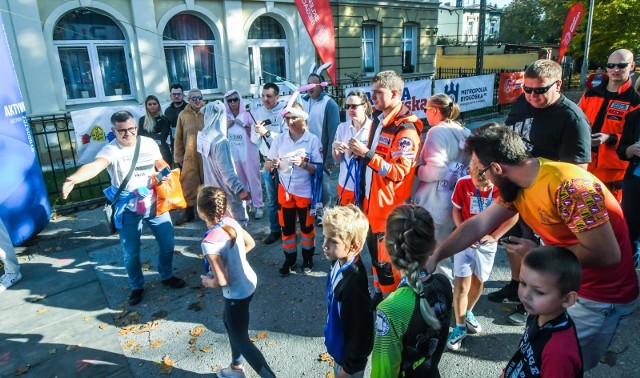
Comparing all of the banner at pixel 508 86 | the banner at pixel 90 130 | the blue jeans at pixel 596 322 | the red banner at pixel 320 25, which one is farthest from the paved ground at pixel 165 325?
the banner at pixel 508 86

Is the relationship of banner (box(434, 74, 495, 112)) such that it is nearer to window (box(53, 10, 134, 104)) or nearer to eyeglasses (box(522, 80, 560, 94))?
eyeglasses (box(522, 80, 560, 94))

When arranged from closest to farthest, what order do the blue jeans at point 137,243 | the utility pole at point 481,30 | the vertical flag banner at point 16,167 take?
the blue jeans at point 137,243 → the vertical flag banner at point 16,167 → the utility pole at point 481,30

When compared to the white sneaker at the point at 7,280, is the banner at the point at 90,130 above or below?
above

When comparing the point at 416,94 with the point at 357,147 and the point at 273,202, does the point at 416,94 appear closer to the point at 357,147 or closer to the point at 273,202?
the point at 273,202

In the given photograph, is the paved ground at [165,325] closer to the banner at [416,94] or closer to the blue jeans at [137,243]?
the blue jeans at [137,243]

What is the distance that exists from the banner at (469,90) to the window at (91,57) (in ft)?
28.1

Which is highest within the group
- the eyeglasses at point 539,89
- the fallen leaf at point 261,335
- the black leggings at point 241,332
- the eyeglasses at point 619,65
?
the eyeglasses at point 619,65

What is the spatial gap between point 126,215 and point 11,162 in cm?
245

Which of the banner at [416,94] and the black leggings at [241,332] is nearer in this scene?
the black leggings at [241,332]

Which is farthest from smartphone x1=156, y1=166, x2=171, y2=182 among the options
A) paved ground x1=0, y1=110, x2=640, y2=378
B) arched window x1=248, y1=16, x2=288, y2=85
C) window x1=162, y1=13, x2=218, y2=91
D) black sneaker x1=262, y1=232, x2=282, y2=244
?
arched window x1=248, y1=16, x2=288, y2=85

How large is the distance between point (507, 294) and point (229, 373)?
2.60m

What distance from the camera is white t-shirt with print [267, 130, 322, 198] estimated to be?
441 cm

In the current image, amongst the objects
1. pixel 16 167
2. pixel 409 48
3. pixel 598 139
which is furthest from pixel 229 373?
pixel 409 48

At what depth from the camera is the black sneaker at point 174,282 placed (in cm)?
446
